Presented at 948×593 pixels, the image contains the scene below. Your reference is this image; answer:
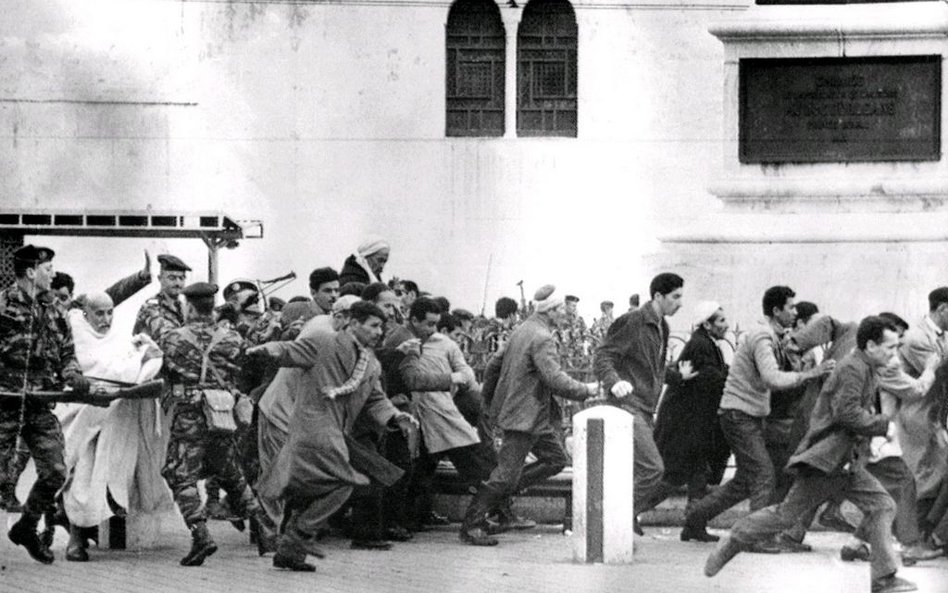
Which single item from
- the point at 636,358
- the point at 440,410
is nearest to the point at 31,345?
the point at 440,410

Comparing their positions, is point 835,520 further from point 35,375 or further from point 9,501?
point 9,501

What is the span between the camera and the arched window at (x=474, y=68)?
26.2m

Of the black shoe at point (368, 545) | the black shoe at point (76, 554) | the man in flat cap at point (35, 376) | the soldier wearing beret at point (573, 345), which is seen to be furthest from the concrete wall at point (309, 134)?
the man in flat cap at point (35, 376)

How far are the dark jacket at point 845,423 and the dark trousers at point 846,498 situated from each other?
0.09 metres

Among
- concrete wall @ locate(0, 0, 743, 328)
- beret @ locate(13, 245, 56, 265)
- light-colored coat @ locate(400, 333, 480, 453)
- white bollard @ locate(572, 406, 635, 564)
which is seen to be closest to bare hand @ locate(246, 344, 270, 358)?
beret @ locate(13, 245, 56, 265)

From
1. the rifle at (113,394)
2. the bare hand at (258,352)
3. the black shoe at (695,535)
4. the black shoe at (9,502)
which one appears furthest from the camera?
the black shoe at (695,535)

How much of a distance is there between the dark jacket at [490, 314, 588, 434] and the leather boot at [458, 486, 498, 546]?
0.46 metres

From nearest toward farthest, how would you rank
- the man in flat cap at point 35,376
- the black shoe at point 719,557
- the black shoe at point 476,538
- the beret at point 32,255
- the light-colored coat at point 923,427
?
the black shoe at point 719,557 < the man in flat cap at point 35,376 < the beret at point 32,255 < the light-colored coat at point 923,427 < the black shoe at point 476,538

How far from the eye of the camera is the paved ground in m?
11.2

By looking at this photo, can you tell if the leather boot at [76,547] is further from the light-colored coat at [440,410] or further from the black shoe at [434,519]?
the black shoe at [434,519]

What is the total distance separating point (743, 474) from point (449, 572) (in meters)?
2.31

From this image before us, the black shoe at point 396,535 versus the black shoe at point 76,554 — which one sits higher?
the black shoe at point 76,554

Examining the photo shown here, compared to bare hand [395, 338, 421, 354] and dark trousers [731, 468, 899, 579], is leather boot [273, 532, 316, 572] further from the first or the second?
dark trousers [731, 468, 899, 579]

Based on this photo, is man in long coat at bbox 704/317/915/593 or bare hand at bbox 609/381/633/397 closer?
man in long coat at bbox 704/317/915/593
